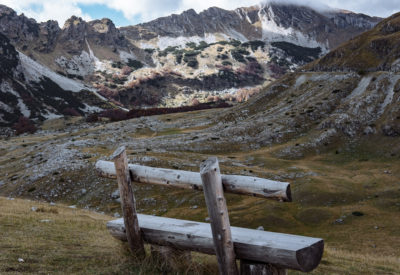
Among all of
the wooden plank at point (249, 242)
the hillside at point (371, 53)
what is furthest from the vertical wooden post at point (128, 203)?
the hillside at point (371, 53)

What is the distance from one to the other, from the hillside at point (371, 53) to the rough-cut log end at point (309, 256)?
103m

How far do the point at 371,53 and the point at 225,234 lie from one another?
11775 cm

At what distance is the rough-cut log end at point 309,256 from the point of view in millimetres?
7328

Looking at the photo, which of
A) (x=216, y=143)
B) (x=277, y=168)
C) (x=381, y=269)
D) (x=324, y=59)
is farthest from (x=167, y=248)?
(x=324, y=59)

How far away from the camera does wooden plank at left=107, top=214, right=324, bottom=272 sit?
7434 millimetres

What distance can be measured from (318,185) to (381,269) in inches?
1191

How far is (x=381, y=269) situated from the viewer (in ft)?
54.1

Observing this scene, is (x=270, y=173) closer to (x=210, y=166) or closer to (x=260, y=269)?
(x=260, y=269)

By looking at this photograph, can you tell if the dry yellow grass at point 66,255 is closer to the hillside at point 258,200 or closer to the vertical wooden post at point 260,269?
the hillside at point 258,200

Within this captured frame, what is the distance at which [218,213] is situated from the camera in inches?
306

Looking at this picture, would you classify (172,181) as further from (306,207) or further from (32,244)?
(306,207)

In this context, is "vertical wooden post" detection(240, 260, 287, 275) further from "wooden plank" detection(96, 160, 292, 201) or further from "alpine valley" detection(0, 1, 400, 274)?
"wooden plank" detection(96, 160, 292, 201)

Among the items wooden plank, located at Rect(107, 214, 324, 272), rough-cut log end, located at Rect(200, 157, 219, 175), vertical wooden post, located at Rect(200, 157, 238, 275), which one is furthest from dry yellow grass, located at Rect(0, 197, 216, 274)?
rough-cut log end, located at Rect(200, 157, 219, 175)

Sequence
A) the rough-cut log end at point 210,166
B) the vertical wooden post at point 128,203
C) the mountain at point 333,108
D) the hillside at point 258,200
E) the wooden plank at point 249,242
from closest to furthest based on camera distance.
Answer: the wooden plank at point 249,242, the rough-cut log end at point 210,166, the vertical wooden post at point 128,203, the hillside at point 258,200, the mountain at point 333,108
